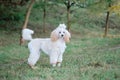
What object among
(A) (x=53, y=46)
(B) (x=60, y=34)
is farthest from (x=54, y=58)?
(B) (x=60, y=34)

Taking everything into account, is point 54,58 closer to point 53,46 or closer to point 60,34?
point 53,46

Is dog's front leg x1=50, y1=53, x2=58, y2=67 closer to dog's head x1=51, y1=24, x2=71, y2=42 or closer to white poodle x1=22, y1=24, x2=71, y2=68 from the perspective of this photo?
white poodle x1=22, y1=24, x2=71, y2=68

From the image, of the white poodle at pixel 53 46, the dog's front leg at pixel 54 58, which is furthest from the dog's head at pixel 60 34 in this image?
the dog's front leg at pixel 54 58

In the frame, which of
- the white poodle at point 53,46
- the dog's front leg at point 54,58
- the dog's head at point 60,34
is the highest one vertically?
the dog's head at point 60,34

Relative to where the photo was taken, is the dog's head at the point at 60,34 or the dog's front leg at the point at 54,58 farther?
the dog's front leg at the point at 54,58

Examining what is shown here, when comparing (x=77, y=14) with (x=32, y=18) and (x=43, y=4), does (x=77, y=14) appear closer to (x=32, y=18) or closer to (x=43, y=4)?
A: (x=32, y=18)

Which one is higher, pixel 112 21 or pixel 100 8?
pixel 100 8

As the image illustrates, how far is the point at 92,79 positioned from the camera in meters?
8.59

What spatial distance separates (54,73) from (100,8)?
17.0m

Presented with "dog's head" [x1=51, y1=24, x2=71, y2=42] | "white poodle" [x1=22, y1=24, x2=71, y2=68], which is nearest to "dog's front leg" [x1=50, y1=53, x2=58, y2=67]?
"white poodle" [x1=22, y1=24, x2=71, y2=68]

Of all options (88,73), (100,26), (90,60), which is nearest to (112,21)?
(100,26)

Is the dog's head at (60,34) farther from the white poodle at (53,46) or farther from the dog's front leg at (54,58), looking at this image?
the dog's front leg at (54,58)

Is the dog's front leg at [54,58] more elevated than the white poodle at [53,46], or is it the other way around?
the white poodle at [53,46]

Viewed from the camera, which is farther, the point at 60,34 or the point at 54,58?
the point at 54,58
